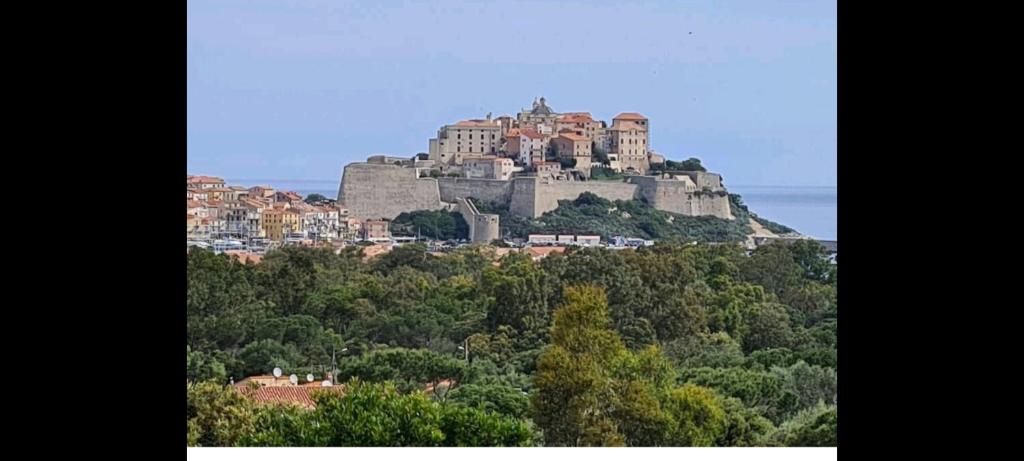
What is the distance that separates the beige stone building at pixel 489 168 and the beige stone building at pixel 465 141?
0.10m

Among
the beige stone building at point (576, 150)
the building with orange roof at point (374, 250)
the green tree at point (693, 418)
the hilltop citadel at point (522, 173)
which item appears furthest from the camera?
the beige stone building at point (576, 150)

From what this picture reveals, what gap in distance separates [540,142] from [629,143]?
2.81ft

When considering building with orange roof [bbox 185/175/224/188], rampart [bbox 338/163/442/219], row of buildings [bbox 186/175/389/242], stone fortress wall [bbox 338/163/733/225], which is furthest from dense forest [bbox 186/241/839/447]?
building with orange roof [bbox 185/175/224/188]

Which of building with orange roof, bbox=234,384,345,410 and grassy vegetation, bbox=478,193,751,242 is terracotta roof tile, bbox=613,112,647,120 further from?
building with orange roof, bbox=234,384,345,410

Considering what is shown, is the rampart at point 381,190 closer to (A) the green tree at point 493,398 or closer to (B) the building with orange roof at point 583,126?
(B) the building with orange roof at point 583,126

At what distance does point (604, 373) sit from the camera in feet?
27.9

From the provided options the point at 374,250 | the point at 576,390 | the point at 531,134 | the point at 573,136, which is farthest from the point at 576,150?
the point at 576,390

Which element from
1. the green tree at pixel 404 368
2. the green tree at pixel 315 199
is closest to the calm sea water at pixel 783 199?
the green tree at pixel 315 199

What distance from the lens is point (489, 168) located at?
42.3ft

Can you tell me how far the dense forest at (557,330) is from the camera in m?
9.07

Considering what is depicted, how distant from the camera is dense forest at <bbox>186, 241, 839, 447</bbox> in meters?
9.07

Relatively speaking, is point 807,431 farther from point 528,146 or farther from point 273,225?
point 273,225

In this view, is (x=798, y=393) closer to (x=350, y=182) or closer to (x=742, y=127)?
(x=742, y=127)
